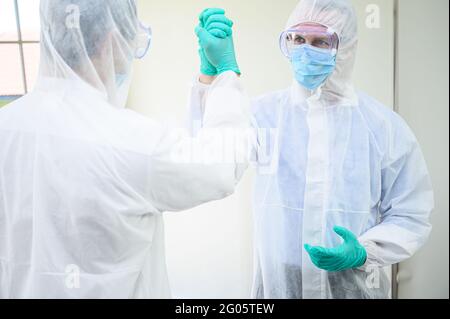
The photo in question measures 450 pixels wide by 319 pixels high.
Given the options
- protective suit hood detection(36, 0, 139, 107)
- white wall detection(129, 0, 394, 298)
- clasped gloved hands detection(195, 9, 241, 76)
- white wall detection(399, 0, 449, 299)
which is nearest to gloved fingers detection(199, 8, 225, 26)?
clasped gloved hands detection(195, 9, 241, 76)

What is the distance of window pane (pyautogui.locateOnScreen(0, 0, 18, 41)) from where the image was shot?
1.51 m

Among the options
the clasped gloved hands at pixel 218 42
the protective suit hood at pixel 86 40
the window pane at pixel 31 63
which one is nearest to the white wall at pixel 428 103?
the clasped gloved hands at pixel 218 42

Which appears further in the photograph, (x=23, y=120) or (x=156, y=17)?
(x=156, y=17)

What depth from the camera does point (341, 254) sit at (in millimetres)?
1396

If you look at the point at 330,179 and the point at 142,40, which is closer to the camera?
the point at 142,40

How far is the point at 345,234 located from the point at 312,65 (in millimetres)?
507

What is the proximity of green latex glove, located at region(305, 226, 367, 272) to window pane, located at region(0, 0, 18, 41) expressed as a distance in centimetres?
113

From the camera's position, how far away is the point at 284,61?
1530 mm

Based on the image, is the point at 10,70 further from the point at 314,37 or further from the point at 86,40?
the point at 314,37

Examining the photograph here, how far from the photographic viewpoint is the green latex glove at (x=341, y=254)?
4.58 ft

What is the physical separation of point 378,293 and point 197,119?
0.82m

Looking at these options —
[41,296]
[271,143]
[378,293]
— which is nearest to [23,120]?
[41,296]

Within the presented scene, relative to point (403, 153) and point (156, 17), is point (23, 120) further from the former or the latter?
point (403, 153)

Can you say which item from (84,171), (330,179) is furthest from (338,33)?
(84,171)
